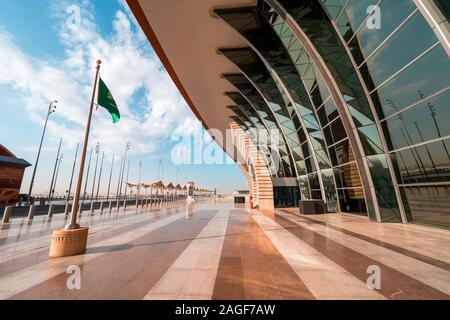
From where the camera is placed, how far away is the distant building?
22844 mm

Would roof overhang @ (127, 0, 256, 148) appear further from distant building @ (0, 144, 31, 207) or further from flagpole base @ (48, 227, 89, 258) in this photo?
distant building @ (0, 144, 31, 207)

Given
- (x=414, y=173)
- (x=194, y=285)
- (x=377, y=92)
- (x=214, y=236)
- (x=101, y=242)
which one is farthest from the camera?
(x=377, y=92)

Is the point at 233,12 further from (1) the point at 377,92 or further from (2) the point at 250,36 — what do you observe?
(1) the point at 377,92

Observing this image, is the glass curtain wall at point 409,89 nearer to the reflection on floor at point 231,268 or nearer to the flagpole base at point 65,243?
the reflection on floor at point 231,268

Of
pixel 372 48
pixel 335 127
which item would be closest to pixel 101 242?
pixel 372 48

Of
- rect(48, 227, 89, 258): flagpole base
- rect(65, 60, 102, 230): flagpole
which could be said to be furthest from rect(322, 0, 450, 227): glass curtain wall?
rect(48, 227, 89, 258): flagpole base

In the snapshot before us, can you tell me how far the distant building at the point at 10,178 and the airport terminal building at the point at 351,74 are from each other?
73.5 feet

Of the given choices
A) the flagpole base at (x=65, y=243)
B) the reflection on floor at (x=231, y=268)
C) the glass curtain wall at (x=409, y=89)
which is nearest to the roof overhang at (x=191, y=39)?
the glass curtain wall at (x=409, y=89)

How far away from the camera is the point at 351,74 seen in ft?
39.5

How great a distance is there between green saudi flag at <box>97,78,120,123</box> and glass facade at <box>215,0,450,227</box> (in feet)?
35.8

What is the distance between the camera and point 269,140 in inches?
1182

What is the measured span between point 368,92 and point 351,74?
1.58 meters

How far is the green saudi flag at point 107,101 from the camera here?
7180 mm

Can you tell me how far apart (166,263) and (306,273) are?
3329 millimetres
